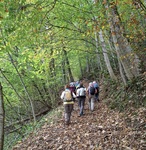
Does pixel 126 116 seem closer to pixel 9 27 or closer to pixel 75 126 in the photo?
pixel 75 126

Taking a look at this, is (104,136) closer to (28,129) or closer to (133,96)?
(133,96)

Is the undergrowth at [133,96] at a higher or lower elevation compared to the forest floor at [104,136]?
higher

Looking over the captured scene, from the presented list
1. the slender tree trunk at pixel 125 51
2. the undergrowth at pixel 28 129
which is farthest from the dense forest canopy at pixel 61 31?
the undergrowth at pixel 28 129

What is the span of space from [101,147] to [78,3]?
7.00 metres

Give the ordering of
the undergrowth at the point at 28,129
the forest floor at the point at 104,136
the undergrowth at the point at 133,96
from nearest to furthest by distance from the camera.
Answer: the forest floor at the point at 104,136, the undergrowth at the point at 133,96, the undergrowth at the point at 28,129

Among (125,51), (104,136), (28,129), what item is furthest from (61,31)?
(104,136)

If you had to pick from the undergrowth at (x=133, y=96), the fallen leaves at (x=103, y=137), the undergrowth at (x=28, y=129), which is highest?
the undergrowth at (x=133, y=96)

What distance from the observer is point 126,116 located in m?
7.75

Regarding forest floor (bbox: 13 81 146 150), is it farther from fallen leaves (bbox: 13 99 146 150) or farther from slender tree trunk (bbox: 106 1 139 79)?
slender tree trunk (bbox: 106 1 139 79)

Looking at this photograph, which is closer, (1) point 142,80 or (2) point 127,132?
(2) point 127,132

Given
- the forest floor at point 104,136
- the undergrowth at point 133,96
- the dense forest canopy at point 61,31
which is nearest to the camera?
the dense forest canopy at point 61,31

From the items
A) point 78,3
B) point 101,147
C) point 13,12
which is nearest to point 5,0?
point 13,12

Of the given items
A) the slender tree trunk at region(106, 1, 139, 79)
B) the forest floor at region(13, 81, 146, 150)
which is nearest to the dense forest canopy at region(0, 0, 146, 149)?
the slender tree trunk at region(106, 1, 139, 79)

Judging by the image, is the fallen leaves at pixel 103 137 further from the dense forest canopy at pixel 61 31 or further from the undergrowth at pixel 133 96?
the dense forest canopy at pixel 61 31
